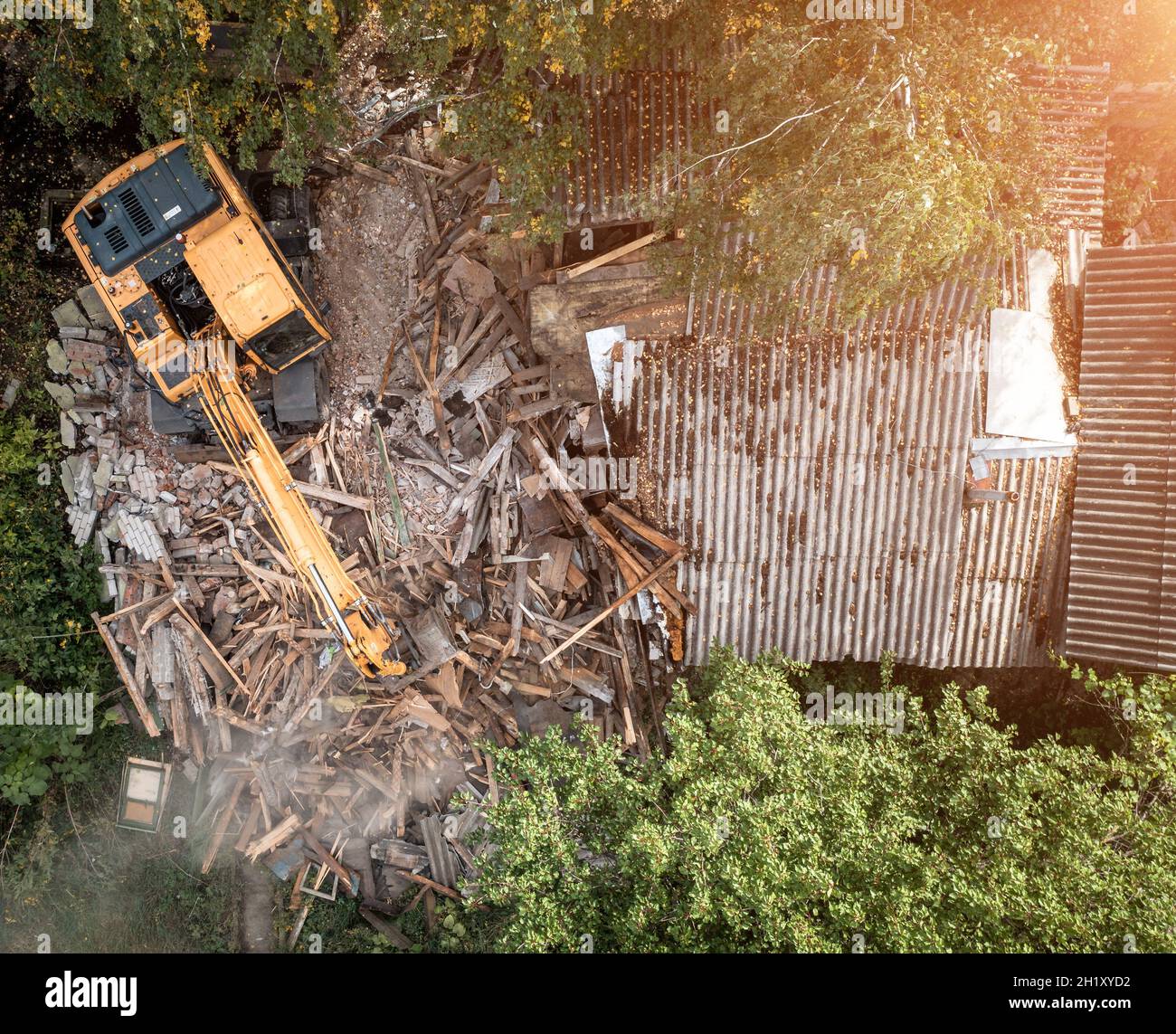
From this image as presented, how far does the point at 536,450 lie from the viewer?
12.3m

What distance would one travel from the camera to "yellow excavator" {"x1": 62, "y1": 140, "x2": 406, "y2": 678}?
1129 cm

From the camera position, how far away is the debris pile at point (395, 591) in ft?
41.6

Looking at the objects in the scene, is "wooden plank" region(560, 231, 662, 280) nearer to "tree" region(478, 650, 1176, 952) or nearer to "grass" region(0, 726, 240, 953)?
"tree" region(478, 650, 1176, 952)

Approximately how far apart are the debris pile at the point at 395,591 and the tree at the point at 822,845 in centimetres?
287

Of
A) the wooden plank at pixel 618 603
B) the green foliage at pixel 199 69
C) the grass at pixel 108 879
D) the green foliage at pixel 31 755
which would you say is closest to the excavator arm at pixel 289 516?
the wooden plank at pixel 618 603

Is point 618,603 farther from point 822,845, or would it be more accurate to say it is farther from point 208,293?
point 208,293

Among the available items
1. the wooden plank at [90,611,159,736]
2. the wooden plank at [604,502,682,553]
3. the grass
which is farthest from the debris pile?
the grass

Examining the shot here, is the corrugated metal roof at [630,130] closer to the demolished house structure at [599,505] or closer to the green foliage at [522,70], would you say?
the demolished house structure at [599,505]

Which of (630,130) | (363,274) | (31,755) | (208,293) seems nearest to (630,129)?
(630,130)

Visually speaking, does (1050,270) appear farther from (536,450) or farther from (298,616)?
(298,616)

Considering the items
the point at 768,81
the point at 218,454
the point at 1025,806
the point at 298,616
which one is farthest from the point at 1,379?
the point at 1025,806

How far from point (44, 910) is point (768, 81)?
1707cm

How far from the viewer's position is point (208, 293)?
448 inches

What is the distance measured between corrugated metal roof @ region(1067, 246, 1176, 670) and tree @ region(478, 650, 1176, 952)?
5.13ft
